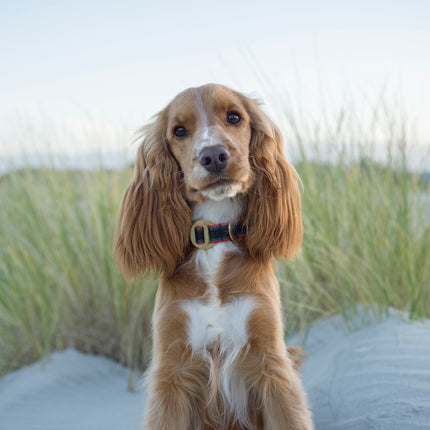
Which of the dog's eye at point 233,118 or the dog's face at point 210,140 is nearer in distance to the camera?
the dog's face at point 210,140

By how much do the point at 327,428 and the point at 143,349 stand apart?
2.35 metres

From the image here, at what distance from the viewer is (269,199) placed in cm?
258

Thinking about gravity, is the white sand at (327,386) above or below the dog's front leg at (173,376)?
below

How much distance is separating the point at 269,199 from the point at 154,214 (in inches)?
25.4

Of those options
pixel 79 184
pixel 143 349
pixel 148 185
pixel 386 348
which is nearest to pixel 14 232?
pixel 79 184

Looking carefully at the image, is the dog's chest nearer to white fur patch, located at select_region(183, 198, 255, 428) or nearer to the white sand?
white fur patch, located at select_region(183, 198, 255, 428)

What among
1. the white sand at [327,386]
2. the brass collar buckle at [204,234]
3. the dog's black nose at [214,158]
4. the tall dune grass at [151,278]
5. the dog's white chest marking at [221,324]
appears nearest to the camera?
the dog's black nose at [214,158]

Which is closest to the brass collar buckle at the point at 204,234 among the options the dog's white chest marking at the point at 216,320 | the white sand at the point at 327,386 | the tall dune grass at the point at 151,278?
the dog's white chest marking at the point at 216,320

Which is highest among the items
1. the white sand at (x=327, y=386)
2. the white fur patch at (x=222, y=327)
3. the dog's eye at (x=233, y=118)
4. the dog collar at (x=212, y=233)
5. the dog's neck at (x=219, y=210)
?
the dog's eye at (x=233, y=118)

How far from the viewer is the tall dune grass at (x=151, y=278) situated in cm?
425

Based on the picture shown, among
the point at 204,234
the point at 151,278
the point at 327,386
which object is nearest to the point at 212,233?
the point at 204,234

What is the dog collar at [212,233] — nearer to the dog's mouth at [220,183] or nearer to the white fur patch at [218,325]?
the white fur patch at [218,325]

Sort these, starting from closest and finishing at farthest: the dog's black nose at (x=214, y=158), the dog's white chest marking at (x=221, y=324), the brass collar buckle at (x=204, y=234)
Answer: the dog's black nose at (x=214, y=158), the dog's white chest marking at (x=221, y=324), the brass collar buckle at (x=204, y=234)

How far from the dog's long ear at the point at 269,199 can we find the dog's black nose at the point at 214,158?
16.3 inches
